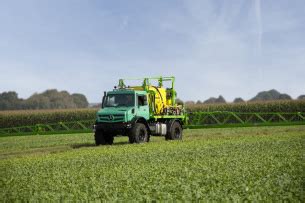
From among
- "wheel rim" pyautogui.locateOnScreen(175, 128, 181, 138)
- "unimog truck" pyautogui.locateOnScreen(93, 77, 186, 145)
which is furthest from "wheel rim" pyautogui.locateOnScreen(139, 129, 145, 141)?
"wheel rim" pyautogui.locateOnScreen(175, 128, 181, 138)

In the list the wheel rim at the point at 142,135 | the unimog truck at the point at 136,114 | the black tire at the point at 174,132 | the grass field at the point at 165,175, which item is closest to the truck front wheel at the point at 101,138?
the unimog truck at the point at 136,114

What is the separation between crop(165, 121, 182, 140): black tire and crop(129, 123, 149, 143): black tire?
101 inches

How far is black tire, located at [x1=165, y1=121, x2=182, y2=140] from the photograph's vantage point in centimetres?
3094

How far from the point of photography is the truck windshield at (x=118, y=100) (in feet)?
91.0

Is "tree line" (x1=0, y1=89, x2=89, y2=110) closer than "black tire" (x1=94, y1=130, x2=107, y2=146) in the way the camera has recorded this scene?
No

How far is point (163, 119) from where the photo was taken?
30859 millimetres

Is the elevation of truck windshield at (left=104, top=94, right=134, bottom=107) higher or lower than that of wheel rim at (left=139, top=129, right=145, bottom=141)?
higher

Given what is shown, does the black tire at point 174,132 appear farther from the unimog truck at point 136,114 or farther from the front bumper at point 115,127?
the front bumper at point 115,127

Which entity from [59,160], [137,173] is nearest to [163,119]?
[59,160]

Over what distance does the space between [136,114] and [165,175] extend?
12.5 meters

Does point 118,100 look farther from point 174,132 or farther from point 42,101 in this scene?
point 42,101

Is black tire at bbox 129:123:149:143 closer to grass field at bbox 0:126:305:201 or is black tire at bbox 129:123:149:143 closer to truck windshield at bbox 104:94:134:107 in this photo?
truck windshield at bbox 104:94:134:107

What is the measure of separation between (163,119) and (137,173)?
1494 centimetres

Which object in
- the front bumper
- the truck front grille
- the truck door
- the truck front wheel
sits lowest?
the truck front wheel
